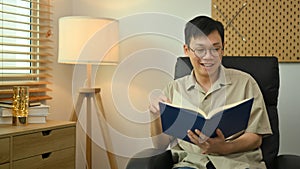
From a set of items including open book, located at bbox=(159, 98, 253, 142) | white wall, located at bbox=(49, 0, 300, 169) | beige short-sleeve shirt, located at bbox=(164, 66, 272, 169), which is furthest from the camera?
white wall, located at bbox=(49, 0, 300, 169)

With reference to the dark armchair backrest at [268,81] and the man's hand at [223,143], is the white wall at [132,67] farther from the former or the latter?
the man's hand at [223,143]

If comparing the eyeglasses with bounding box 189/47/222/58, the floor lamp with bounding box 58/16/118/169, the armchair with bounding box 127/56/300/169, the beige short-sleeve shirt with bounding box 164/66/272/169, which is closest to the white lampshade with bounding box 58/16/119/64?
the floor lamp with bounding box 58/16/118/169

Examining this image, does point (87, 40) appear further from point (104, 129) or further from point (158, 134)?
point (158, 134)

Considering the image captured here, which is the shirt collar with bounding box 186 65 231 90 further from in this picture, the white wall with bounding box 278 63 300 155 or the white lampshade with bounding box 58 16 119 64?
the white lampshade with bounding box 58 16 119 64

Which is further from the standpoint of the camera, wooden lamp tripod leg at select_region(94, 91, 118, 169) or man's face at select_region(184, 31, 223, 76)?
wooden lamp tripod leg at select_region(94, 91, 118, 169)

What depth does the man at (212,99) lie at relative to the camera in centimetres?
181

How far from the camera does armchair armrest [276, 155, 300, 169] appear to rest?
175 centimetres

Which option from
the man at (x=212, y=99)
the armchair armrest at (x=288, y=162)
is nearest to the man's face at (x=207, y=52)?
the man at (x=212, y=99)

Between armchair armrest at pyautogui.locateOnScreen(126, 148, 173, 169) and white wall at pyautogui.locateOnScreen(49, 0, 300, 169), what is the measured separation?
942 millimetres

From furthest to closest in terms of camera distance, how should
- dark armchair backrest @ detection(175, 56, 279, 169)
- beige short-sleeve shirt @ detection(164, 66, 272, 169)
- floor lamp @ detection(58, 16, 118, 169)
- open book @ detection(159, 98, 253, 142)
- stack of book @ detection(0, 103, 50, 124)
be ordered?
floor lamp @ detection(58, 16, 118, 169)
stack of book @ detection(0, 103, 50, 124)
dark armchair backrest @ detection(175, 56, 279, 169)
beige short-sleeve shirt @ detection(164, 66, 272, 169)
open book @ detection(159, 98, 253, 142)

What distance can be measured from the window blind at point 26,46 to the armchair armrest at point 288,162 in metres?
1.56

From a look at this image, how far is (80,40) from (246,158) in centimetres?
123

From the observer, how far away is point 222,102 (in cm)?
193

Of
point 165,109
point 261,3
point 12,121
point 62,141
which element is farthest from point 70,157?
point 261,3
